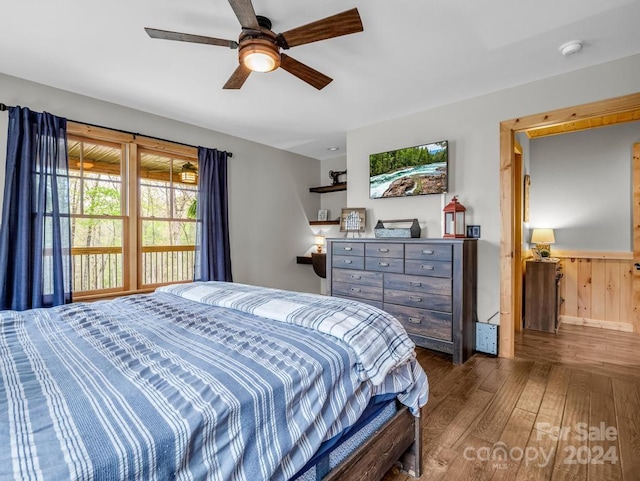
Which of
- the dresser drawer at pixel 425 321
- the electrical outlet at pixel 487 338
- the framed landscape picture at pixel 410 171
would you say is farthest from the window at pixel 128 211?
the electrical outlet at pixel 487 338

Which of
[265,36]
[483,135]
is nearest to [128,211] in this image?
[265,36]

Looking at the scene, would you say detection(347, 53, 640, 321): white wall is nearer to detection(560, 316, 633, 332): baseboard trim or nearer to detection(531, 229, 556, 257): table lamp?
detection(531, 229, 556, 257): table lamp

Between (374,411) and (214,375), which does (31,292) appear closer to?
(214,375)

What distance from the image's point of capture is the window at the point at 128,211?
3156 millimetres

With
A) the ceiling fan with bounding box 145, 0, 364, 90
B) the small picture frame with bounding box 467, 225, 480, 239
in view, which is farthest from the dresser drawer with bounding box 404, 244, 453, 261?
the ceiling fan with bounding box 145, 0, 364, 90

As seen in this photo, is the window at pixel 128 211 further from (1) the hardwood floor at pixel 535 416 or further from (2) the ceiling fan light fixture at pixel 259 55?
(1) the hardwood floor at pixel 535 416

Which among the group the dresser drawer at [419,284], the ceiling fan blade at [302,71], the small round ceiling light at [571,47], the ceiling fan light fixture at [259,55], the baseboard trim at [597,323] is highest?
the small round ceiling light at [571,47]

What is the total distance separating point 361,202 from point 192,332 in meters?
3.03

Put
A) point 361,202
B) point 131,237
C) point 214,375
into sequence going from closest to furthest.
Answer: point 214,375 → point 131,237 → point 361,202

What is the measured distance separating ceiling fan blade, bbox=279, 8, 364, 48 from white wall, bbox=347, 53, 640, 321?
5.26 ft

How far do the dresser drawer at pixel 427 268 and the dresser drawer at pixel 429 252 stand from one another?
4 cm

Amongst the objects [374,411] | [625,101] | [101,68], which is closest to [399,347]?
[374,411]

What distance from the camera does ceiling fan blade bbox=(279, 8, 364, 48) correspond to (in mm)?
1659

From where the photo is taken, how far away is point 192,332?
136 cm
